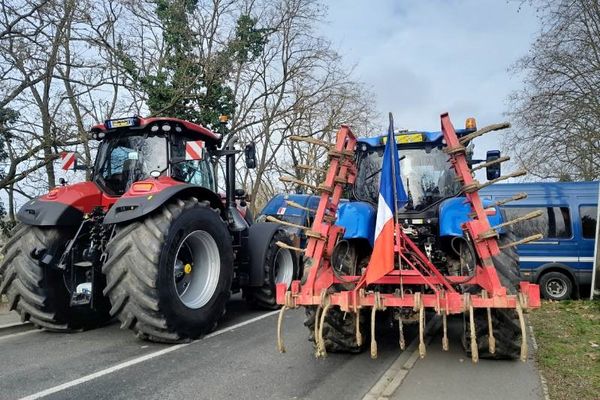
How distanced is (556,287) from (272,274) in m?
6.83

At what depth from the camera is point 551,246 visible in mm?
11969

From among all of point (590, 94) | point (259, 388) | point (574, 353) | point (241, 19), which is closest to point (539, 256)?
point (574, 353)

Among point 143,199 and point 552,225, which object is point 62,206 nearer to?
point 143,199

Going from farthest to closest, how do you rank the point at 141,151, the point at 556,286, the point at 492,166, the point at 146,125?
1. the point at 556,286
2. the point at 141,151
3. the point at 146,125
4. the point at 492,166

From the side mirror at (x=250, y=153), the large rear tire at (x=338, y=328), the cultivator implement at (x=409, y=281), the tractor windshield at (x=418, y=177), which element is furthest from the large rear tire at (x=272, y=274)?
the cultivator implement at (x=409, y=281)

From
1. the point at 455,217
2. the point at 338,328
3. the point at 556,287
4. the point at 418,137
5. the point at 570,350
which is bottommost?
the point at 570,350

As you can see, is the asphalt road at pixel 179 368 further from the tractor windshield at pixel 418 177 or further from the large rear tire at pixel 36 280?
the tractor windshield at pixel 418 177

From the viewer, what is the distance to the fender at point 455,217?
5500 millimetres

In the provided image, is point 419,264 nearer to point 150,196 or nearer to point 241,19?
point 150,196

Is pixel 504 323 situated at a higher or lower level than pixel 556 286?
higher

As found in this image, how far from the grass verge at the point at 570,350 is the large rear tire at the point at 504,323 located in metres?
0.37

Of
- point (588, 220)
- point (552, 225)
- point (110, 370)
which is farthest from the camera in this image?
point (552, 225)

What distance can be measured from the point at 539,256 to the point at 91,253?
9.64 m

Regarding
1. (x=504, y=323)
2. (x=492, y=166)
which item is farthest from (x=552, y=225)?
(x=504, y=323)
